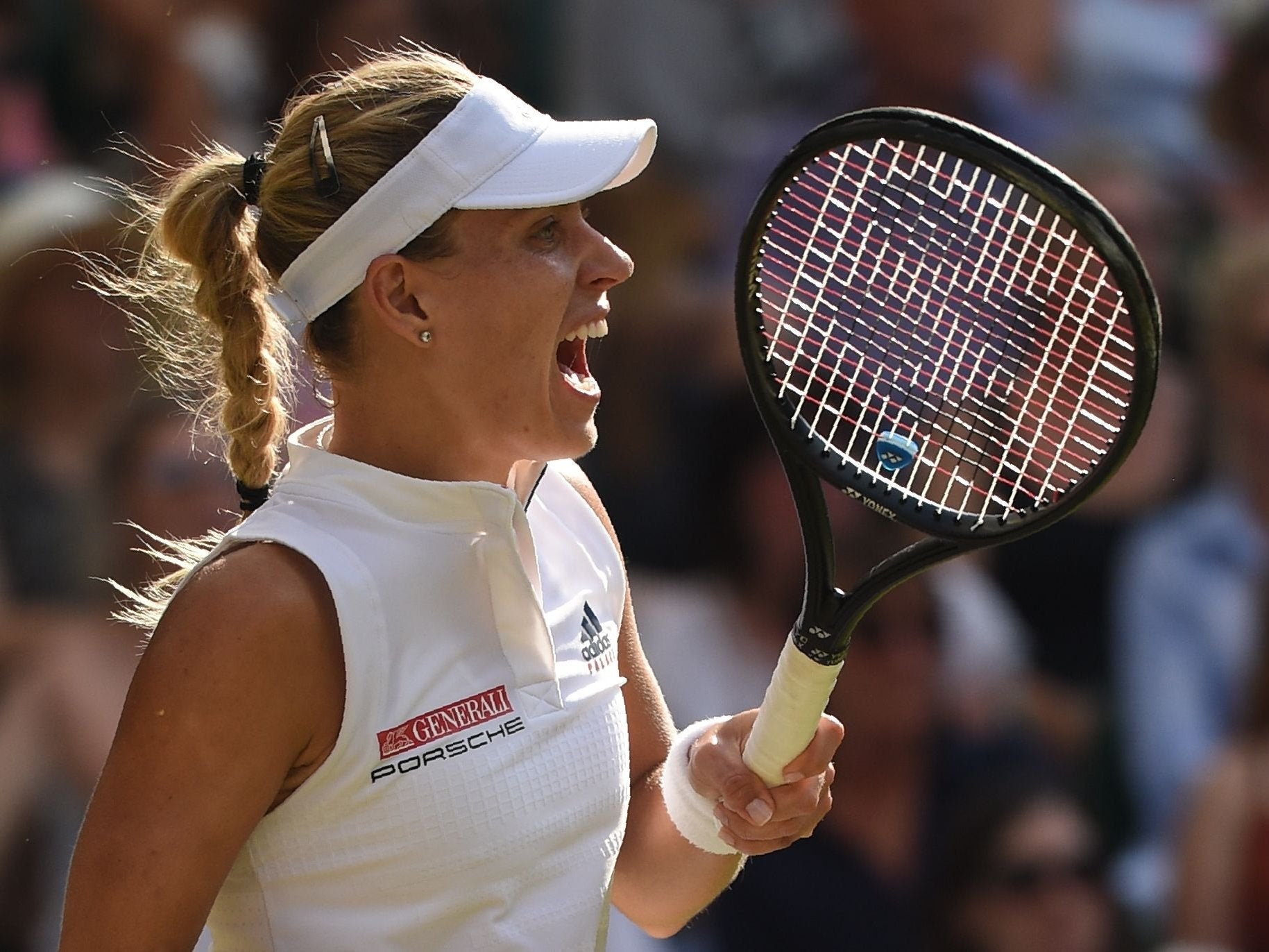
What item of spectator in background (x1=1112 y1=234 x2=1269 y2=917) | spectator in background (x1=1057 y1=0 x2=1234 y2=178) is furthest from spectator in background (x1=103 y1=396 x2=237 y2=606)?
spectator in background (x1=1057 y1=0 x2=1234 y2=178)

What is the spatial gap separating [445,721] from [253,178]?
599 mm

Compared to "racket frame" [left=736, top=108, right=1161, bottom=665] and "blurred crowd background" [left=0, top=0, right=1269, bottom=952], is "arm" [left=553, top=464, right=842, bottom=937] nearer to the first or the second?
"racket frame" [left=736, top=108, right=1161, bottom=665]

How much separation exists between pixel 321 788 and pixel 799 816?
20.5 inches

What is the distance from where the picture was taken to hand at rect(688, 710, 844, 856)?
201cm

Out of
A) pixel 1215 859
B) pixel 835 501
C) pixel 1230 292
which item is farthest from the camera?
pixel 1230 292

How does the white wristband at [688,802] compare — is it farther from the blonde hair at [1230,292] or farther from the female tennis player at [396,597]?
the blonde hair at [1230,292]

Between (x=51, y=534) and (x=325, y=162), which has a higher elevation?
(x=325, y=162)

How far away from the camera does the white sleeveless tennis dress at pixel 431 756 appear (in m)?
1.83

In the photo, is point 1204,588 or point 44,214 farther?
A: point 1204,588

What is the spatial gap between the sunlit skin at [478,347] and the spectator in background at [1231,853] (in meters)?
2.44

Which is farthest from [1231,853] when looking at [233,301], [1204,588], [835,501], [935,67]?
[233,301]

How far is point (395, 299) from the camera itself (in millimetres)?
1938

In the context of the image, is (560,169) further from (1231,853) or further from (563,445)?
(1231,853)

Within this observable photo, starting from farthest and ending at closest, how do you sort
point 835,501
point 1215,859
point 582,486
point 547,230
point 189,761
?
point 835,501 → point 1215,859 → point 582,486 → point 547,230 → point 189,761
